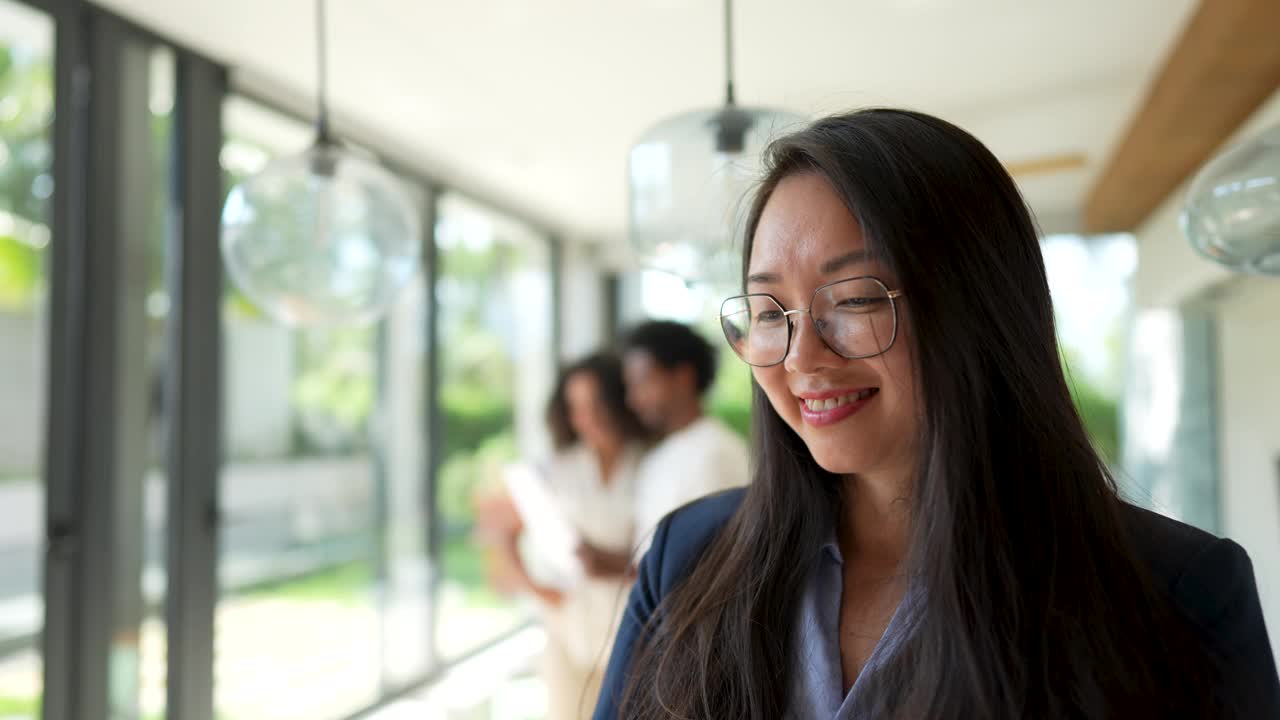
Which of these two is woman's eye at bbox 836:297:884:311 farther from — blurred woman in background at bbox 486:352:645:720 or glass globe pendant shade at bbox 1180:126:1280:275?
blurred woman in background at bbox 486:352:645:720

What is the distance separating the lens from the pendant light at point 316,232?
156 centimetres

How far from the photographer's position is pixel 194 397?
109 inches

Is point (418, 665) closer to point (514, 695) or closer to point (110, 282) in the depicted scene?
point (514, 695)

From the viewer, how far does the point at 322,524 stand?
379 centimetres

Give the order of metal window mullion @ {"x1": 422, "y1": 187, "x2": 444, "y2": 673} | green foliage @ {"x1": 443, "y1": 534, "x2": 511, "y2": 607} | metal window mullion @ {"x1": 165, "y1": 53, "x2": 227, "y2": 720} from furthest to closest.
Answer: green foliage @ {"x1": 443, "y1": 534, "x2": 511, "y2": 607} → metal window mullion @ {"x1": 422, "y1": 187, "x2": 444, "y2": 673} → metal window mullion @ {"x1": 165, "y1": 53, "x2": 227, "y2": 720}

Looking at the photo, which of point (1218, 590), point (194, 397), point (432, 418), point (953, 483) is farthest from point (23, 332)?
point (1218, 590)

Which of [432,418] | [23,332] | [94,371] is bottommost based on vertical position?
[432,418]

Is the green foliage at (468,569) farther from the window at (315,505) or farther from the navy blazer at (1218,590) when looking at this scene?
the navy blazer at (1218,590)

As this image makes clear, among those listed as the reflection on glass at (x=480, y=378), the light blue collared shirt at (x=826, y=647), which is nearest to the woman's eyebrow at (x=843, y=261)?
the light blue collared shirt at (x=826, y=647)

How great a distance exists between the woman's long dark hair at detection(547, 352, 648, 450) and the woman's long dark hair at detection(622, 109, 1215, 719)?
2.03m

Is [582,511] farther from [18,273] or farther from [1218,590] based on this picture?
[1218,590]

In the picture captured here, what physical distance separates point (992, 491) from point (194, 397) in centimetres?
255

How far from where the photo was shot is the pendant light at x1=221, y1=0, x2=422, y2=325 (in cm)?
156

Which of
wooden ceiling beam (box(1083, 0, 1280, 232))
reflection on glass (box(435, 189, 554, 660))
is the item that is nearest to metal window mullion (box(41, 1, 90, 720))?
reflection on glass (box(435, 189, 554, 660))
